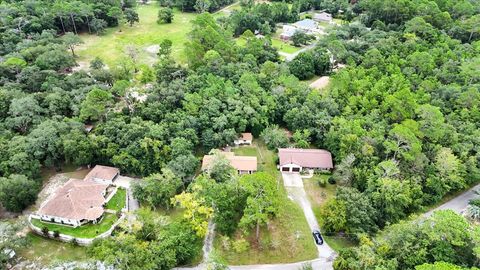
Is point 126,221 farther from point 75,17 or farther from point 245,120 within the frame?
point 75,17

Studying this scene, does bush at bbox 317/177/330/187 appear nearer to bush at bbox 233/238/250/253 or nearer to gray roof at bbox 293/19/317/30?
bush at bbox 233/238/250/253

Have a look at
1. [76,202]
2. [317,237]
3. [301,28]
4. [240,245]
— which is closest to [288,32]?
[301,28]

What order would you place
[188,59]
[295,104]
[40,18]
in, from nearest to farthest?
1. [295,104]
2. [188,59]
3. [40,18]

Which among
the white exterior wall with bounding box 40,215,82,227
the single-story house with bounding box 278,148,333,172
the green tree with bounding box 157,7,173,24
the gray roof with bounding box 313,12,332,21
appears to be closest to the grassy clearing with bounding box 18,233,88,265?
the white exterior wall with bounding box 40,215,82,227

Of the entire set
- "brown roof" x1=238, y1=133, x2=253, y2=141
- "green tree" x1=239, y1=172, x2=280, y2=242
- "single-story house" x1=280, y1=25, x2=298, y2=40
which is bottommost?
"brown roof" x1=238, y1=133, x2=253, y2=141

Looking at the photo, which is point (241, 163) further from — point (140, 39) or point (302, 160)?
point (140, 39)

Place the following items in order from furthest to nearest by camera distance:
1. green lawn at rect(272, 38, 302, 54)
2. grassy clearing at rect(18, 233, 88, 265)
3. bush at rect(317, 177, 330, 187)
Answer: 1. green lawn at rect(272, 38, 302, 54)
2. bush at rect(317, 177, 330, 187)
3. grassy clearing at rect(18, 233, 88, 265)

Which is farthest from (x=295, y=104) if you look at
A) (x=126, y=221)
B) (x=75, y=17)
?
(x=75, y=17)
